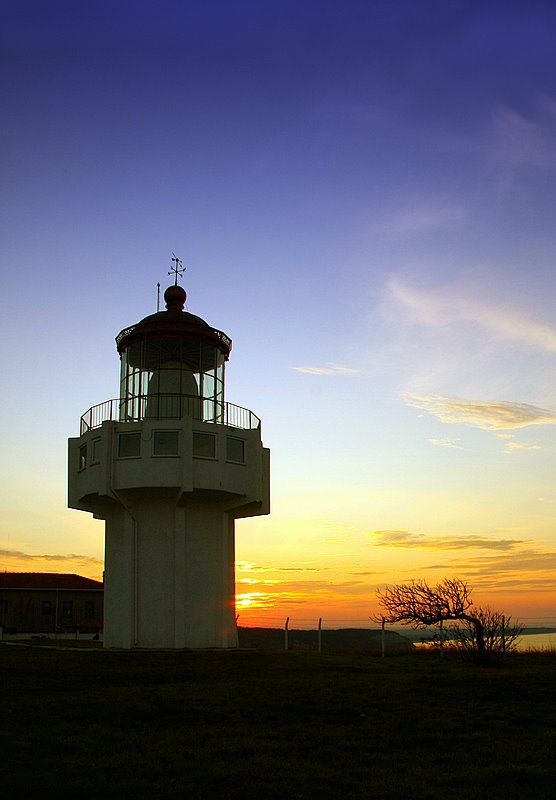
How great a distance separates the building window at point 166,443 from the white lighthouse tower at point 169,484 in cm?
4

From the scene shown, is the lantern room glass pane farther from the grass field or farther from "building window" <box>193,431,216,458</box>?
the grass field

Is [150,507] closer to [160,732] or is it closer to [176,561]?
[176,561]

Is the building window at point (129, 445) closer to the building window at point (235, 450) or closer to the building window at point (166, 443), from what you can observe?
the building window at point (166, 443)

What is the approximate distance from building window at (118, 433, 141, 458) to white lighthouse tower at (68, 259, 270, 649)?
1.6 inches

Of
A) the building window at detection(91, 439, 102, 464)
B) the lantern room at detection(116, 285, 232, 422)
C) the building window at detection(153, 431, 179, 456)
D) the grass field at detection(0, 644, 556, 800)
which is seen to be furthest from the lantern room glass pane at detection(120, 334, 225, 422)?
the grass field at detection(0, 644, 556, 800)

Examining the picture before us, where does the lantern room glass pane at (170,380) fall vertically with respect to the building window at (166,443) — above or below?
above

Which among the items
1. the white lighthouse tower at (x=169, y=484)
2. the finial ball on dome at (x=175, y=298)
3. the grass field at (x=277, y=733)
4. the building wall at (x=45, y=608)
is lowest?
the building wall at (x=45, y=608)

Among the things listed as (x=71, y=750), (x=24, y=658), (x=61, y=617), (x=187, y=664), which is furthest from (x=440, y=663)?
(x=61, y=617)

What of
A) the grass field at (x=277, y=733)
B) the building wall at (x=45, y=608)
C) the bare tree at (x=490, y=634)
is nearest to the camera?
the grass field at (x=277, y=733)

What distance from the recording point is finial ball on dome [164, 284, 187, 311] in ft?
120

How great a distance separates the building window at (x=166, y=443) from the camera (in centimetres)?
3278

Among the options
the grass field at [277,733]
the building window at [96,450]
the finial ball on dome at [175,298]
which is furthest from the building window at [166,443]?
the grass field at [277,733]

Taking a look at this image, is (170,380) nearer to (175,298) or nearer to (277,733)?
(175,298)

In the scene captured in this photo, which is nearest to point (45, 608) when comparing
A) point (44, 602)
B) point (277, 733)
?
point (44, 602)
